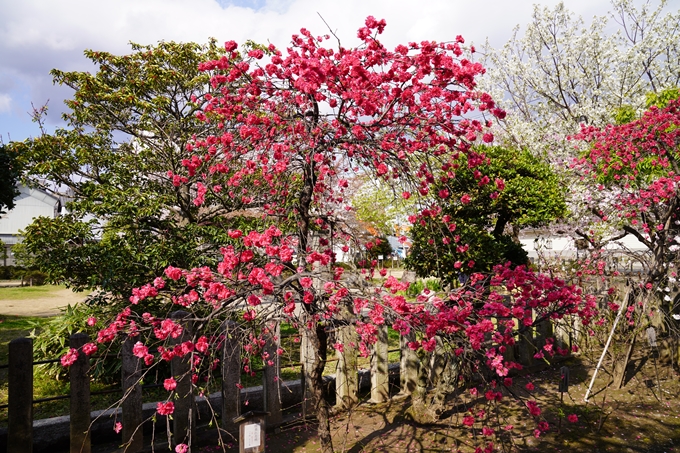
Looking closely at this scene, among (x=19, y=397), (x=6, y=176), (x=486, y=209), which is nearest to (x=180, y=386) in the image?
(x=19, y=397)

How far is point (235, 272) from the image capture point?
303 cm

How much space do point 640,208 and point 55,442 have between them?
24.6ft

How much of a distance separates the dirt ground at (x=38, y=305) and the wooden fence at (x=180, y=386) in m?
8.61

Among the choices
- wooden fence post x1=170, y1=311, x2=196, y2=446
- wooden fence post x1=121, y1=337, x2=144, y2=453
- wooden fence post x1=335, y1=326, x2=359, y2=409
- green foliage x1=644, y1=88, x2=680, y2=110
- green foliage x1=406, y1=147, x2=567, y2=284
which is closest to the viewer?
wooden fence post x1=121, y1=337, x2=144, y2=453

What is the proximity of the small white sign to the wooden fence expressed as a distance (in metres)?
0.36

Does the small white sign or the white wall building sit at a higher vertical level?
the white wall building

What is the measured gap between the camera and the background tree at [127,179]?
16.5 ft

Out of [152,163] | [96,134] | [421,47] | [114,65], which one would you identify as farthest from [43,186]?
[421,47]

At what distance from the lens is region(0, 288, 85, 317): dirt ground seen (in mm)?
11649

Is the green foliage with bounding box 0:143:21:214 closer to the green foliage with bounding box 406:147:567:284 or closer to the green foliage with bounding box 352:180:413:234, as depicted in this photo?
the green foliage with bounding box 406:147:567:284

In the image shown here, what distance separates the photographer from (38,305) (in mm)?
13266

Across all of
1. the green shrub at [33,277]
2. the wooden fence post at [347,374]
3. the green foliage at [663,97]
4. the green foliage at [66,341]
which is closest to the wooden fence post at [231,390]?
the wooden fence post at [347,374]

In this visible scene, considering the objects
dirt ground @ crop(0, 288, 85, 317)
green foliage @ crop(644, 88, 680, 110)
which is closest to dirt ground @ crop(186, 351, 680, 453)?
green foliage @ crop(644, 88, 680, 110)

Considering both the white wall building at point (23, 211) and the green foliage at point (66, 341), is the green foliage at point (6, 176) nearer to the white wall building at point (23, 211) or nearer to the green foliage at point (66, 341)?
the green foliage at point (66, 341)
